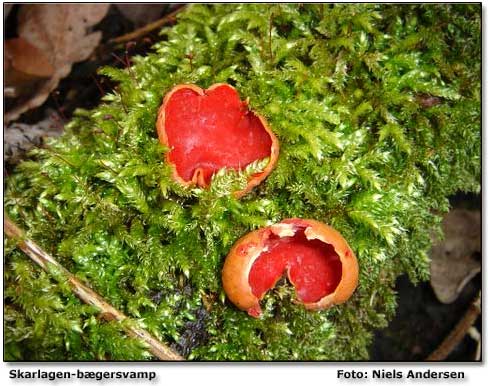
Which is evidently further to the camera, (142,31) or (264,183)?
(142,31)

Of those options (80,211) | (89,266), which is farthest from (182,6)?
(89,266)

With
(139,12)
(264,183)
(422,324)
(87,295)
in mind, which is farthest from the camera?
(139,12)

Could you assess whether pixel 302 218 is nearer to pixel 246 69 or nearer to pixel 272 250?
pixel 272 250

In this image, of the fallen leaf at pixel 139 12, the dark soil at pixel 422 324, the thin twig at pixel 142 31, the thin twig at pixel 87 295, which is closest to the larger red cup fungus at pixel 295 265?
the thin twig at pixel 87 295

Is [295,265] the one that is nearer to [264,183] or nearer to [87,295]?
[264,183]

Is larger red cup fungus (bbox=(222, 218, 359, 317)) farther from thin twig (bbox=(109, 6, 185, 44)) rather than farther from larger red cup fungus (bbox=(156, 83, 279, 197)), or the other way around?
thin twig (bbox=(109, 6, 185, 44))

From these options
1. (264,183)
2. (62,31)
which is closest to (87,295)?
(264,183)
